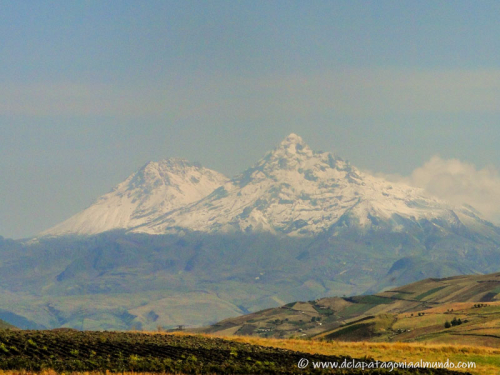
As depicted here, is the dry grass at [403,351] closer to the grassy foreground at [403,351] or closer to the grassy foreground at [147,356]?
the grassy foreground at [403,351]

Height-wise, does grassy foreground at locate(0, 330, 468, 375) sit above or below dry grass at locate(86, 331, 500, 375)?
above

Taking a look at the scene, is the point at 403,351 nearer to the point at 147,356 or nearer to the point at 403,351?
the point at 403,351

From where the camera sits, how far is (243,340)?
8300cm

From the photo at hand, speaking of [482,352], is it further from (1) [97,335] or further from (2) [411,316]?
(2) [411,316]

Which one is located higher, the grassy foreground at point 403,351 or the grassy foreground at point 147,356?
the grassy foreground at point 147,356

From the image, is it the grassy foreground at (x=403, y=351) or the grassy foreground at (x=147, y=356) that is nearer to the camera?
the grassy foreground at (x=147, y=356)

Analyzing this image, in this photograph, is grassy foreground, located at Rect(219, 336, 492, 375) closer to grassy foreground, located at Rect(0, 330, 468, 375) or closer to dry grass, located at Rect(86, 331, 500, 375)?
dry grass, located at Rect(86, 331, 500, 375)

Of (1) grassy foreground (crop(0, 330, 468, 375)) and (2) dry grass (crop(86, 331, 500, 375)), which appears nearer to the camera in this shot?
(1) grassy foreground (crop(0, 330, 468, 375))

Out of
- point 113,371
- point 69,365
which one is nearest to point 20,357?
point 69,365

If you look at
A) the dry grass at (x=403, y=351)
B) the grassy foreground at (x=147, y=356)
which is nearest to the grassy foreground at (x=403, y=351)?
the dry grass at (x=403, y=351)

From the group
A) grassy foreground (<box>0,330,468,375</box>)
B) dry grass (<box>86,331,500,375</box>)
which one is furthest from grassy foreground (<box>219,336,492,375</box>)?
grassy foreground (<box>0,330,468,375</box>)

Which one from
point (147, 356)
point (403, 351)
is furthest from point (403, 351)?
point (147, 356)

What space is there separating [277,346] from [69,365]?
98.6ft

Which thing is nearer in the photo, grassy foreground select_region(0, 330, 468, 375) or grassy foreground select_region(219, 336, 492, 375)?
grassy foreground select_region(0, 330, 468, 375)
